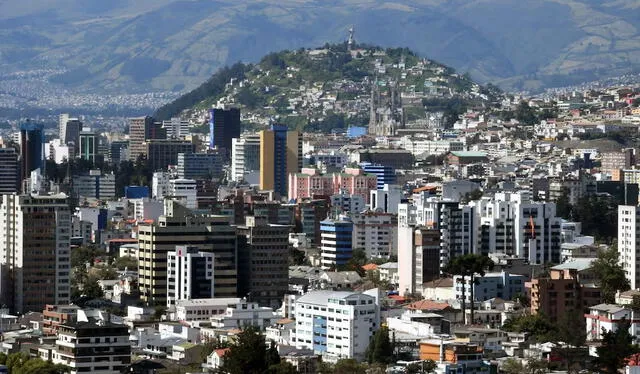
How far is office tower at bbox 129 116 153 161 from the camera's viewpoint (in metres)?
83.4

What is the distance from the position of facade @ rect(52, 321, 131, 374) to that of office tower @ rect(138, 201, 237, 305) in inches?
375

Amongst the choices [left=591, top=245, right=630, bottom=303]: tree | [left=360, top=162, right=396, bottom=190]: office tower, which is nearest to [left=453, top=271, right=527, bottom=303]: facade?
[left=591, top=245, right=630, bottom=303]: tree

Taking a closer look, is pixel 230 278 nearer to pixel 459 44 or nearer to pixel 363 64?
pixel 363 64

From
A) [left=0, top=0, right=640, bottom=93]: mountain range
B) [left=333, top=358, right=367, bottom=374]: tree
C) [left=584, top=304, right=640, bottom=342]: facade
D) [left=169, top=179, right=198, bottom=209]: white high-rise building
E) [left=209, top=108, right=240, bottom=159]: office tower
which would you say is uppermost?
[left=0, top=0, right=640, bottom=93]: mountain range

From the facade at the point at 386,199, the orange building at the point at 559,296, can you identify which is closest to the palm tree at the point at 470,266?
the orange building at the point at 559,296

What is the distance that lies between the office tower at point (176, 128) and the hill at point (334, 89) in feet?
9.49

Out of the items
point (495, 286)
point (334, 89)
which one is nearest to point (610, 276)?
point (495, 286)

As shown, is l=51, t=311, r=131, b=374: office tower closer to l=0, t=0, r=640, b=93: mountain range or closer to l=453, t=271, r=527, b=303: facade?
l=453, t=271, r=527, b=303: facade

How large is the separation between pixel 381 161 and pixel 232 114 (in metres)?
11.8

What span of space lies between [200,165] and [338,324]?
42.6 meters

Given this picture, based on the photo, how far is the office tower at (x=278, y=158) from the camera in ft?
238

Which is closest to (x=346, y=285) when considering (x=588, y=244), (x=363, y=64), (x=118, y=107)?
(x=588, y=244)

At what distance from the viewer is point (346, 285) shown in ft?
144

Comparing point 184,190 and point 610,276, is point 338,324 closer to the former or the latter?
point 610,276
